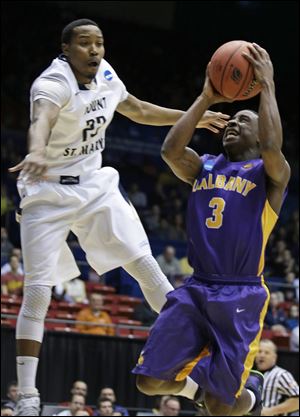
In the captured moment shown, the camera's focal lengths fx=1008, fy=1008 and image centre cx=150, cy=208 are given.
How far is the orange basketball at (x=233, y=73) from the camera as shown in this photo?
578 cm

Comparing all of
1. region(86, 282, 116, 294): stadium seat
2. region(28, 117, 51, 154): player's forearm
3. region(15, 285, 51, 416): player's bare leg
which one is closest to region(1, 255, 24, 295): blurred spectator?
region(86, 282, 116, 294): stadium seat

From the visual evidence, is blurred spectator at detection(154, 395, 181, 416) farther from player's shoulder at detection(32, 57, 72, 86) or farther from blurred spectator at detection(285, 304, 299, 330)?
player's shoulder at detection(32, 57, 72, 86)

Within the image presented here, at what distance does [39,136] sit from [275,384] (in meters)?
5.48

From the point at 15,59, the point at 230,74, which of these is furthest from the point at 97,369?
the point at 15,59

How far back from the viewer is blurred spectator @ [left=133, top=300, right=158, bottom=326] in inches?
560

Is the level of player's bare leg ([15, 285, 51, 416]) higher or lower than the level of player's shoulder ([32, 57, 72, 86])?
lower

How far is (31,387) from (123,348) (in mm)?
6891

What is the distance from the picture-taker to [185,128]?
19.5 feet

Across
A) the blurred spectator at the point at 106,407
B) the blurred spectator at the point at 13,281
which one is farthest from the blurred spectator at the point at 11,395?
the blurred spectator at the point at 13,281

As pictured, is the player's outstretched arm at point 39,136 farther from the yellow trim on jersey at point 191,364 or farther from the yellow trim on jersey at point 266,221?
the yellow trim on jersey at point 191,364

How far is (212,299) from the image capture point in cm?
584

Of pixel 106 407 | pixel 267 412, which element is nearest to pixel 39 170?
pixel 267 412

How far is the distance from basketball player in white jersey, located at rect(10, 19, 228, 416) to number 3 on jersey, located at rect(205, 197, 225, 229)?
0.90 metres

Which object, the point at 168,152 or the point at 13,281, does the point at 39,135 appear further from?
the point at 13,281
